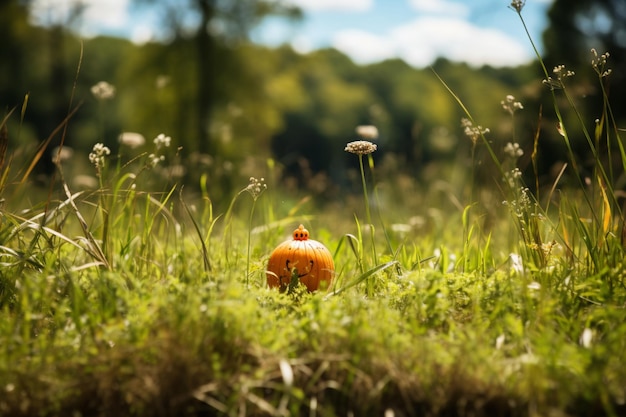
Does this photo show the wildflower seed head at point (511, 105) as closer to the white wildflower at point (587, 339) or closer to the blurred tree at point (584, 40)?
the white wildflower at point (587, 339)

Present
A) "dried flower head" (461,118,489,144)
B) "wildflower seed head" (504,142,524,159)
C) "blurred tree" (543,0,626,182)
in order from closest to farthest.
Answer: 1. "wildflower seed head" (504,142,524,159)
2. "dried flower head" (461,118,489,144)
3. "blurred tree" (543,0,626,182)

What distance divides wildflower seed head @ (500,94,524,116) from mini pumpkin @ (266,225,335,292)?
1165 millimetres

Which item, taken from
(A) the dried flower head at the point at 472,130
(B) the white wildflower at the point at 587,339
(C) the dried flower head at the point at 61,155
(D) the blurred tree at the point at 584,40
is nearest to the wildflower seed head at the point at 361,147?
(A) the dried flower head at the point at 472,130

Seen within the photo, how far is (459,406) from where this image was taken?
188 centimetres

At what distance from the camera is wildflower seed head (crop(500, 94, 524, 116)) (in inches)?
105

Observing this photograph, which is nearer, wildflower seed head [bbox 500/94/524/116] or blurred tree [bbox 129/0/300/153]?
wildflower seed head [bbox 500/94/524/116]

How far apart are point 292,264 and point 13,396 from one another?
1.39 meters

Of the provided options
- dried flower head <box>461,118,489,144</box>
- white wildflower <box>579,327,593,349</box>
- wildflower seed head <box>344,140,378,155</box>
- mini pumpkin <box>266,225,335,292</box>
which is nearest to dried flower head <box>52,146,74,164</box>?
mini pumpkin <box>266,225,335,292</box>

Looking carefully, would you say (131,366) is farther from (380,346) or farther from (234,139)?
(234,139)

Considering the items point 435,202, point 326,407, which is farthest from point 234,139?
point 326,407

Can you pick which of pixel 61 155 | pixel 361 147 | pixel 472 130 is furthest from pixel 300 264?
pixel 61 155

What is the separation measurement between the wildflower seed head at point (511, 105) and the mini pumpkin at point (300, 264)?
116 cm

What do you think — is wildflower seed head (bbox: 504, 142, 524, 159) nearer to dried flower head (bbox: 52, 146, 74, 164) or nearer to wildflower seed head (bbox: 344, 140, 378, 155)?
wildflower seed head (bbox: 344, 140, 378, 155)

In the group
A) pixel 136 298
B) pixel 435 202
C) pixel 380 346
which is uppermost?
pixel 136 298
